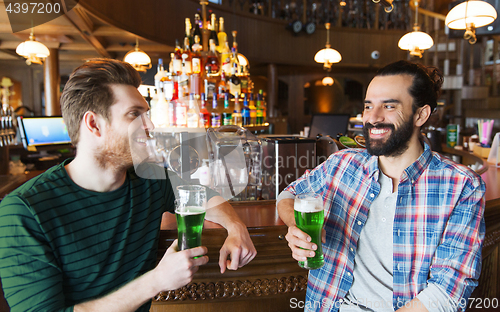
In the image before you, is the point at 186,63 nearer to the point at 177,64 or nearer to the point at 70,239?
the point at 177,64

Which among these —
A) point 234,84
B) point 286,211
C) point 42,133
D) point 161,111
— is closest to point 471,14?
point 234,84

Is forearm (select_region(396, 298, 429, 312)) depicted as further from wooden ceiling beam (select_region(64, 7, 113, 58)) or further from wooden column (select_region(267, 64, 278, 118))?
wooden column (select_region(267, 64, 278, 118))

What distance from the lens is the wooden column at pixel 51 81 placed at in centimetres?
573

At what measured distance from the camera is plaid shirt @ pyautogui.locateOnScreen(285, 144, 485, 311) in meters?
1.09

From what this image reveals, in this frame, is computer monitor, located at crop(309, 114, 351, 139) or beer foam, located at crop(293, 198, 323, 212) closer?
beer foam, located at crop(293, 198, 323, 212)

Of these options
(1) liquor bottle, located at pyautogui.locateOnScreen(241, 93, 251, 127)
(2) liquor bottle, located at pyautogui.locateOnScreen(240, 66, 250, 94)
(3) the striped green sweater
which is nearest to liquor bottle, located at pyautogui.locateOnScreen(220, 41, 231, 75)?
(2) liquor bottle, located at pyautogui.locateOnScreen(240, 66, 250, 94)

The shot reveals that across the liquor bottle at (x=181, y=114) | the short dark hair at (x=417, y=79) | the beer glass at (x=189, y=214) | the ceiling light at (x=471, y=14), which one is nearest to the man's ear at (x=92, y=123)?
the beer glass at (x=189, y=214)

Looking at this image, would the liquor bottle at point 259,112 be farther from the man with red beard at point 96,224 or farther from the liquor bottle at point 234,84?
the man with red beard at point 96,224

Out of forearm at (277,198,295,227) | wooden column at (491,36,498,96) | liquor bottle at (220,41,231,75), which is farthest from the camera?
wooden column at (491,36,498,96)

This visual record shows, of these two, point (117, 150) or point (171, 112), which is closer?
point (117, 150)

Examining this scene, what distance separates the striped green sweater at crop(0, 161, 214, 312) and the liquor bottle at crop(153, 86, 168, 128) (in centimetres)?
154

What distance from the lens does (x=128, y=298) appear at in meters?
0.92

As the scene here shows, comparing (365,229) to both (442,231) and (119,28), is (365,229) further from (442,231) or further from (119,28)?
(119,28)

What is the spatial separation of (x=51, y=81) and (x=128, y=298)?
5.90 metres
